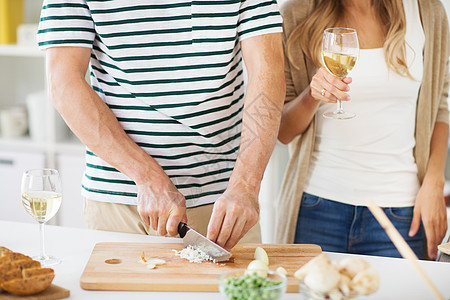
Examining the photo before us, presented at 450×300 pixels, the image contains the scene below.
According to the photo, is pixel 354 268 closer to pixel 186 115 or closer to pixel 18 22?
pixel 186 115

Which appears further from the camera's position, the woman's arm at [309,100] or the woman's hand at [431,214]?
the woman's hand at [431,214]

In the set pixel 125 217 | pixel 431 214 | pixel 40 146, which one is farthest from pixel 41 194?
pixel 40 146

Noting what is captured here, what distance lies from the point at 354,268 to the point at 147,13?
2.89 feet

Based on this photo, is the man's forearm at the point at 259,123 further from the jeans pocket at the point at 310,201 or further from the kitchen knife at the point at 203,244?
the jeans pocket at the point at 310,201

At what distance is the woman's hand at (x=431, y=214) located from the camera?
5.61 feet

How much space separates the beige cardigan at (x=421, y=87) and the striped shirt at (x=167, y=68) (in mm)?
283

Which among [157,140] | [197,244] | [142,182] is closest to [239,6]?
[157,140]

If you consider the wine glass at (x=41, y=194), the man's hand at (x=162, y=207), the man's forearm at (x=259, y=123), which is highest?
the man's forearm at (x=259, y=123)

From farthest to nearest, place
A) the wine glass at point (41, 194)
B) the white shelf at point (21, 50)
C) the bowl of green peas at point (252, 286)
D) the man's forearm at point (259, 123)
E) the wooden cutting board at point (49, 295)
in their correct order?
the white shelf at point (21, 50) < the man's forearm at point (259, 123) < the wine glass at point (41, 194) < the wooden cutting board at point (49, 295) < the bowl of green peas at point (252, 286)

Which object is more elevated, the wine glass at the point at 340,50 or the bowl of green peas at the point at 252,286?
the wine glass at the point at 340,50

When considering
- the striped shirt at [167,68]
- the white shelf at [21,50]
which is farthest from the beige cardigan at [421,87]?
the white shelf at [21,50]

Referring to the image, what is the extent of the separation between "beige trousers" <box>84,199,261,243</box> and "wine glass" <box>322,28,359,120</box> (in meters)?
0.48

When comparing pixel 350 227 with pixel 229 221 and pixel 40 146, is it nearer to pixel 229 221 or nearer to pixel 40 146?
pixel 229 221

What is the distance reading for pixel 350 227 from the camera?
1.72m
